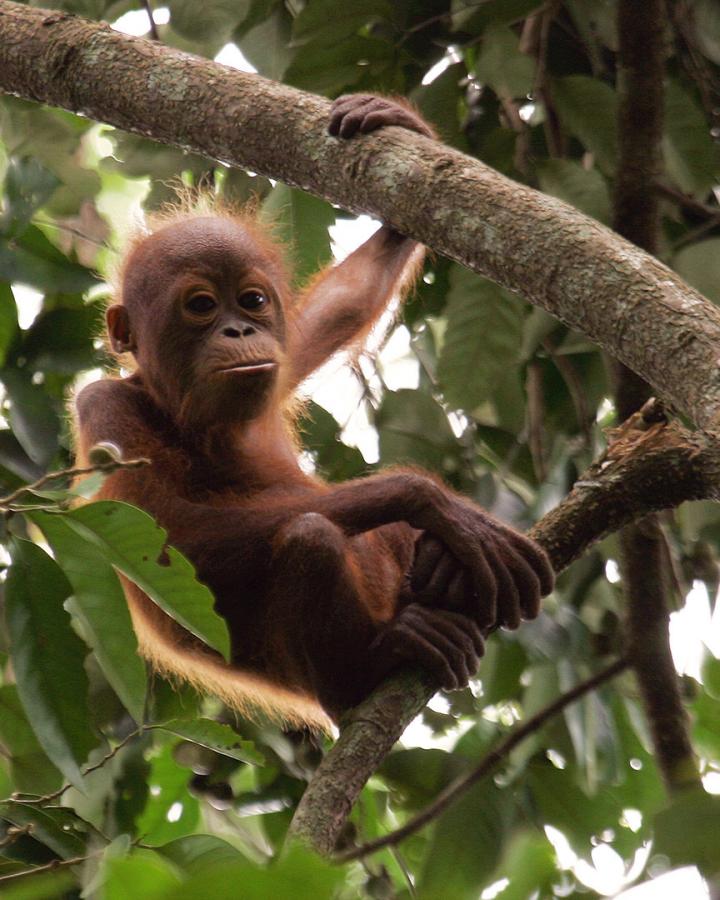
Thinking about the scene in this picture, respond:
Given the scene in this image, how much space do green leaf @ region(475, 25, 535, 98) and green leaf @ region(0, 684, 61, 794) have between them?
1.84 metres

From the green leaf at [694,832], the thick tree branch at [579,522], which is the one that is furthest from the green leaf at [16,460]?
the green leaf at [694,832]

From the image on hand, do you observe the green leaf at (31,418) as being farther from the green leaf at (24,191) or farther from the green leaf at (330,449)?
the green leaf at (330,449)

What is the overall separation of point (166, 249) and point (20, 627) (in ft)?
5.82

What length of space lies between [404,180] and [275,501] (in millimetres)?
1022

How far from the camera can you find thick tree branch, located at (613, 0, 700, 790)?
2.95 m

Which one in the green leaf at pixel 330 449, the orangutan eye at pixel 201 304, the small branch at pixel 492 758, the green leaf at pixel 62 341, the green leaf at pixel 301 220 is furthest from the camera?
the green leaf at pixel 330 449

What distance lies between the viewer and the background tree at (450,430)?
212 cm

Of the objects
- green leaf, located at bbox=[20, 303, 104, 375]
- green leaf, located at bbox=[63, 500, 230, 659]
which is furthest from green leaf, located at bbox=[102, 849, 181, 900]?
green leaf, located at bbox=[20, 303, 104, 375]

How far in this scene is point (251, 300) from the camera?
352 cm

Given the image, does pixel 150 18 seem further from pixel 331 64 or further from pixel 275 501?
pixel 275 501

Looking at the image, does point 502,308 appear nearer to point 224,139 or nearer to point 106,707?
point 224,139

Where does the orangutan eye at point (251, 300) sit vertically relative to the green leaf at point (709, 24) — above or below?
below

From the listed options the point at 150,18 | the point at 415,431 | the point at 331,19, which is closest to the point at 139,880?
the point at 415,431

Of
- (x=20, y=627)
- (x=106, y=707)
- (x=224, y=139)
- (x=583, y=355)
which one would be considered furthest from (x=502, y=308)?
(x=20, y=627)
